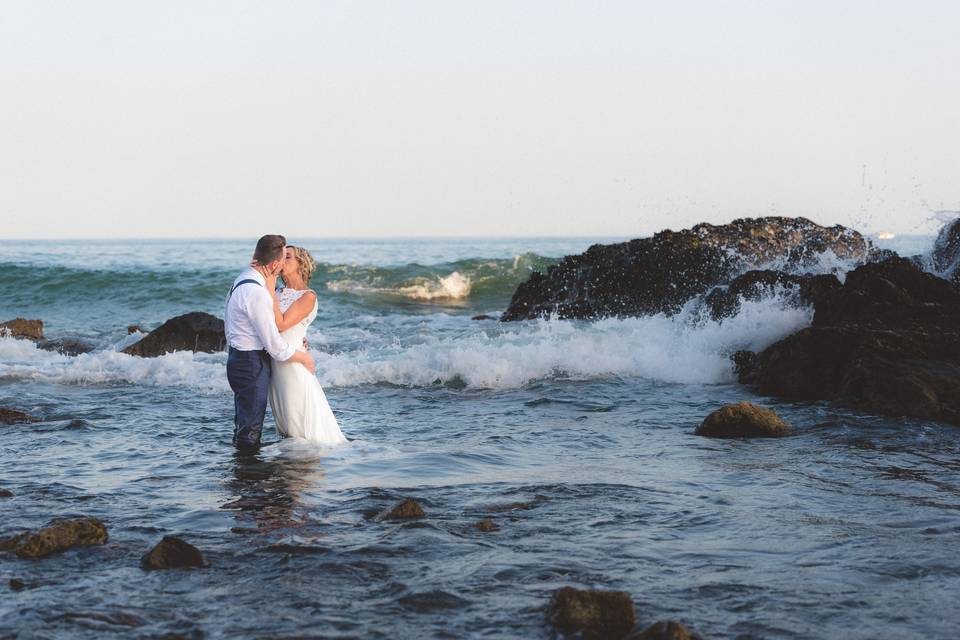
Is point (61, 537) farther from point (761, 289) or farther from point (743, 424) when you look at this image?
point (761, 289)

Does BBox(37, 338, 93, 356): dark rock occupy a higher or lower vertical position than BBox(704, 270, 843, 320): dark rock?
lower

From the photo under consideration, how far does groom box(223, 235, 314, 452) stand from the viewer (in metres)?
7.68

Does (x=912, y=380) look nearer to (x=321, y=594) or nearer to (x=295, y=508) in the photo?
(x=295, y=508)

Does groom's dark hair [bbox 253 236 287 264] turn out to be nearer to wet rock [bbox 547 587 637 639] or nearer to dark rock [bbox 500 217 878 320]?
wet rock [bbox 547 587 637 639]

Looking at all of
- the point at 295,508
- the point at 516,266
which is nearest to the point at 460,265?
the point at 516,266

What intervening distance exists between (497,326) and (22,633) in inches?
647

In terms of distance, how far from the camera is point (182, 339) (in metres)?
16.6

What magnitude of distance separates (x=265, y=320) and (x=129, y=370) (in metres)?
7.77

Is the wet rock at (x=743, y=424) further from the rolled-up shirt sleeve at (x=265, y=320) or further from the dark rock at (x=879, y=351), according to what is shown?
the rolled-up shirt sleeve at (x=265, y=320)

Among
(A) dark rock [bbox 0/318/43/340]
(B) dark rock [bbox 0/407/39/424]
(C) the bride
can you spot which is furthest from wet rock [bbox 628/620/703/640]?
(A) dark rock [bbox 0/318/43/340]

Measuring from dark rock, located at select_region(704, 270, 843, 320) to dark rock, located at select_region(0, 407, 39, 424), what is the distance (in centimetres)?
987

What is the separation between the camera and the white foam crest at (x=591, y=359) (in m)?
13.9

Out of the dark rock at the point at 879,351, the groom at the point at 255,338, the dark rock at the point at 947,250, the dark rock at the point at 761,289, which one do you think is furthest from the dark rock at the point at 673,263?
the groom at the point at 255,338

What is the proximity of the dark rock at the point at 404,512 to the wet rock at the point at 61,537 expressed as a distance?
167 centimetres
